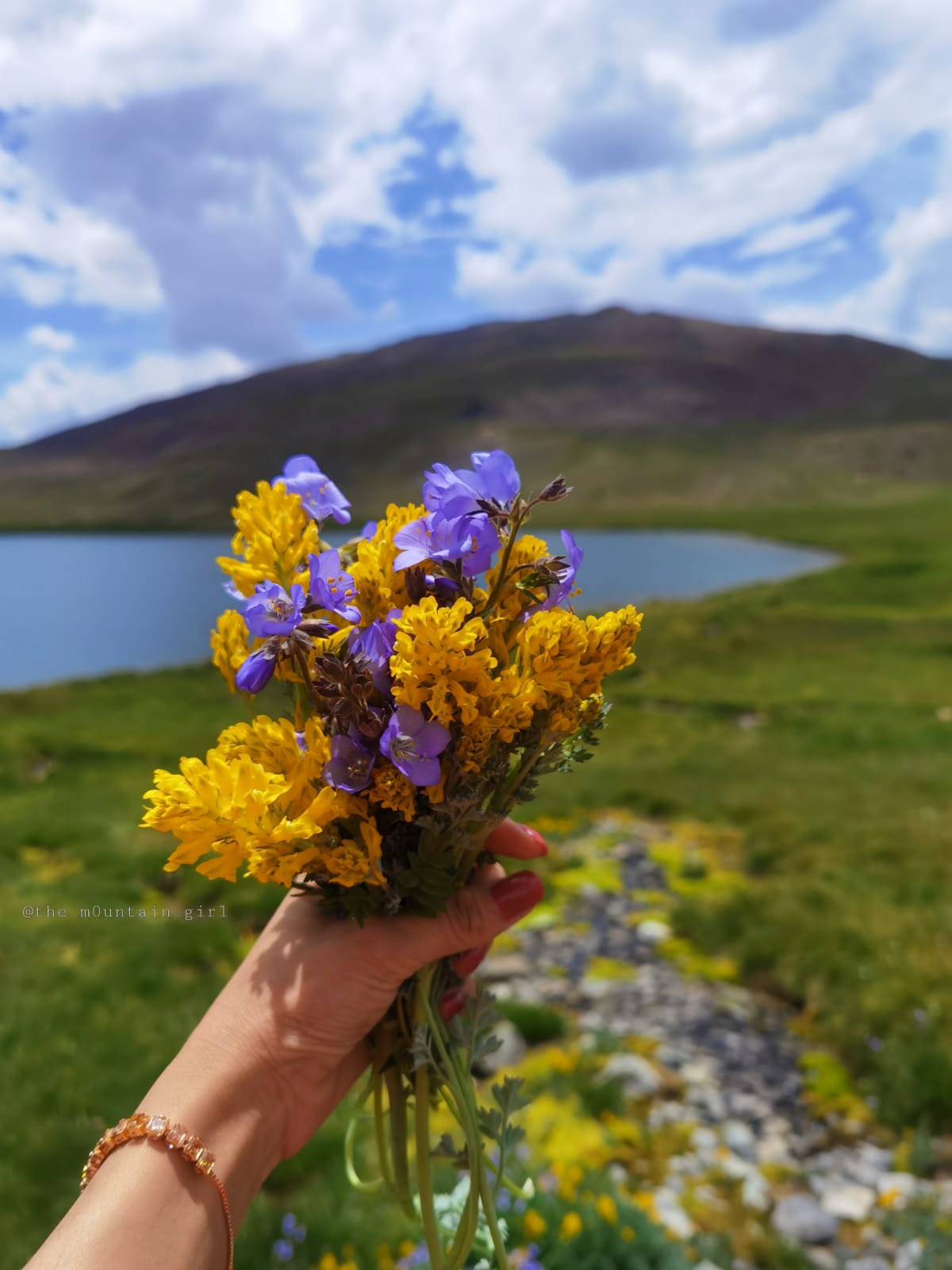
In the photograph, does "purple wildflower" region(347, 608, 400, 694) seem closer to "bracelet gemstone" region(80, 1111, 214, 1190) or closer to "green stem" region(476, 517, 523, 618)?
"green stem" region(476, 517, 523, 618)

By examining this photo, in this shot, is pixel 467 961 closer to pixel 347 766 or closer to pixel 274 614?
pixel 347 766

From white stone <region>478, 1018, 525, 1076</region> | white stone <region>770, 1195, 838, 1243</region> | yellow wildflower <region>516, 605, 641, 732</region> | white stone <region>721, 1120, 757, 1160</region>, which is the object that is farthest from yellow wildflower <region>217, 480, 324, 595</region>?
white stone <region>721, 1120, 757, 1160</region>

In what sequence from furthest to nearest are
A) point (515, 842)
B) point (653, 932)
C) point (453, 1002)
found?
1. point (653, 932)
2. point (515, 842)
3. point (453, 1002)

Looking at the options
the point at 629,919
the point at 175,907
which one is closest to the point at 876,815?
the point at 629,919

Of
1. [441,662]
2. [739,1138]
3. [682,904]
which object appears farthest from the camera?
[682,904]

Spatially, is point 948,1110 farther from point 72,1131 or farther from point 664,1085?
point 72,1131

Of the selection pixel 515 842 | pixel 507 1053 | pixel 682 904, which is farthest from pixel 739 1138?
pixel 515 842

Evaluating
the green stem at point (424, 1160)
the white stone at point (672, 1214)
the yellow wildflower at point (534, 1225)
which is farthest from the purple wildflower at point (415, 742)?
the white stone at point (672, 1214)
